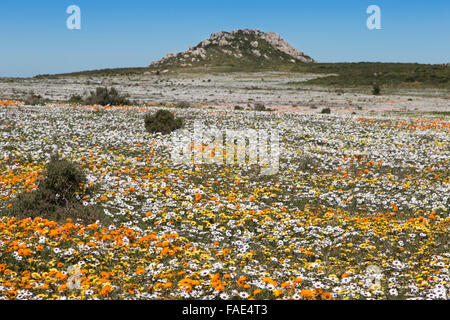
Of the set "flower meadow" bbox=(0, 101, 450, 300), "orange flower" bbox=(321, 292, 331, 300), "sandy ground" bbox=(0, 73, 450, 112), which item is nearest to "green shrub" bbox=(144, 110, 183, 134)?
"flower meadow" bbox=(0, 101, 450, 300)

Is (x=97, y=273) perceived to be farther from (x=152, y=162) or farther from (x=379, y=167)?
(x=379, y=167)

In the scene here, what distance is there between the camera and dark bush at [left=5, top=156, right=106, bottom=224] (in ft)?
34.9

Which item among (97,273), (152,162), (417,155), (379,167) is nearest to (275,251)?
(97,273)

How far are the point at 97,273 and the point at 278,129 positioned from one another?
18933mm

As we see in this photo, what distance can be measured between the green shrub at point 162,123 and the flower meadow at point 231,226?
1055mm

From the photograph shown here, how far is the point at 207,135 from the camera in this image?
22.0 metres

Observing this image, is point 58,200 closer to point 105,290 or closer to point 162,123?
point 105,290

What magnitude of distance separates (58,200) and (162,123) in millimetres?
11698

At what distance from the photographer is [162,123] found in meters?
22.6

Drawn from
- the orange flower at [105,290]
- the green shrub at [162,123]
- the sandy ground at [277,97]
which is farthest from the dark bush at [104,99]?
the orange flower at [105,290]

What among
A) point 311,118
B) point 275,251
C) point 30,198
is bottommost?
point 275,251

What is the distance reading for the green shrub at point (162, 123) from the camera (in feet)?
72.9

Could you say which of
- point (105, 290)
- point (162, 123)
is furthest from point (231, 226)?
point (162, 123)
